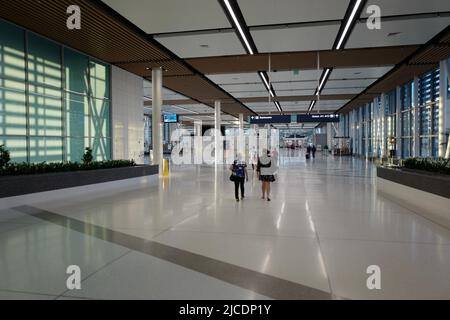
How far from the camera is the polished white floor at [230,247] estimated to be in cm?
374

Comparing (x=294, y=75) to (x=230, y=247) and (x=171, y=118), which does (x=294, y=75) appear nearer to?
(x=171, y=118)

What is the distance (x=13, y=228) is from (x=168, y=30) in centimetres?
793

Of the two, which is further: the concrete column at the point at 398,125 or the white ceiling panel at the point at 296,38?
the concrete column at the point at 398,125

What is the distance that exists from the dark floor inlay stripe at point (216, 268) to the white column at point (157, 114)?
36.3ft

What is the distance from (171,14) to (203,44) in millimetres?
3047

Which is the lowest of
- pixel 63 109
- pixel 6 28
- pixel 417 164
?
pixel 417 164

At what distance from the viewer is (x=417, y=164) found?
11.3 meters

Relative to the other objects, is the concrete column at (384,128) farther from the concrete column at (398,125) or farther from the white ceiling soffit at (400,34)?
the white ceiling soffit at (400,34)

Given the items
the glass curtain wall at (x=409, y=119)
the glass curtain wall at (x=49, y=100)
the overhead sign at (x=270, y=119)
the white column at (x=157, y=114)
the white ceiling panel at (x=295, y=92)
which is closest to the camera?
the glass curtain wall at (x=49, y=100)

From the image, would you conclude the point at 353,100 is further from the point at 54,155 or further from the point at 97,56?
the point at 54,155

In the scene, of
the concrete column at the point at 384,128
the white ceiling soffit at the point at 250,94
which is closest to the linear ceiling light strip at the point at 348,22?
the white ceiling soffit at the point at 250,94

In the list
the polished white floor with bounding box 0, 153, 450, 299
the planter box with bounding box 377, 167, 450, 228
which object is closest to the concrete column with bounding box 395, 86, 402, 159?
the planter box with bounding box 377, 167, 450, 228

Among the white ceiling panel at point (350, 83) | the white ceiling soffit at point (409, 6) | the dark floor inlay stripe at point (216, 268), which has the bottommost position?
the dark floor inlay stripe at point (216, 268)
